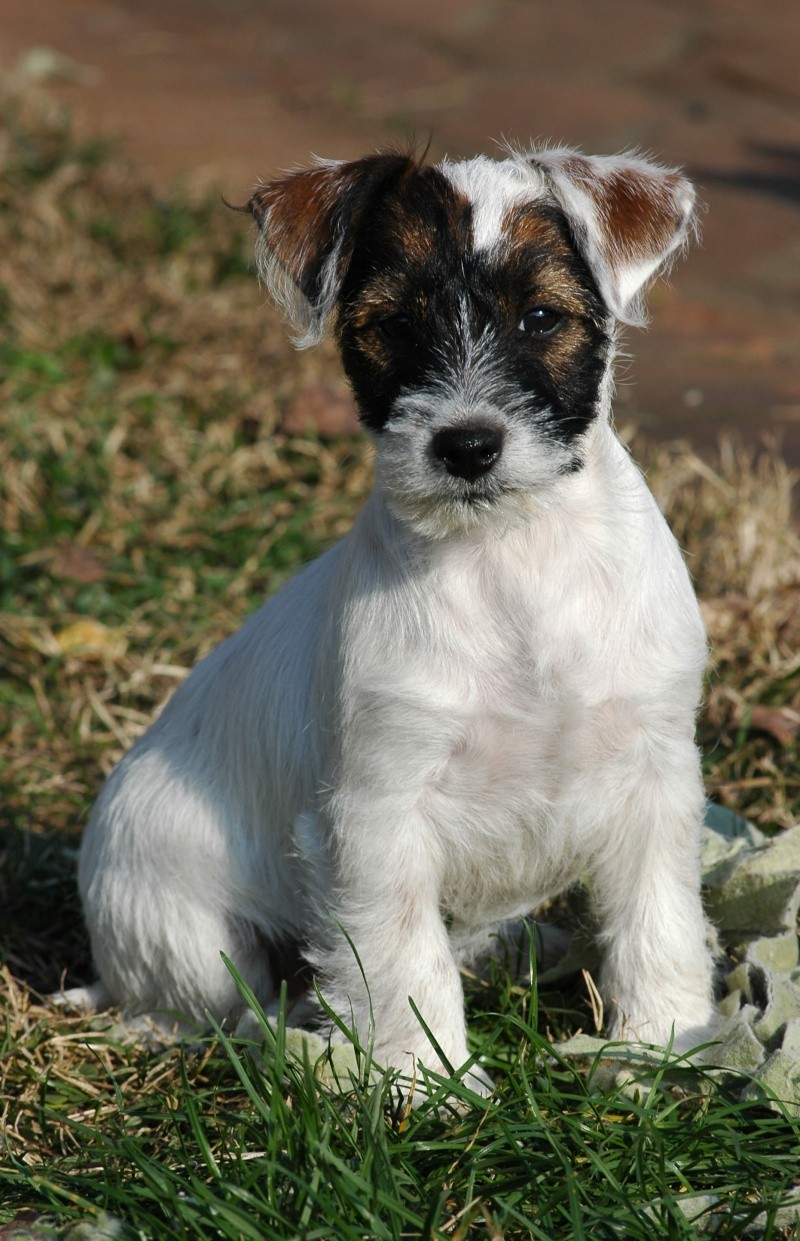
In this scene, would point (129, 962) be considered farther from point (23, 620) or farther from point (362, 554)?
point (23, 620)

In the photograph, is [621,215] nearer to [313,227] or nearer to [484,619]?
[313,227]

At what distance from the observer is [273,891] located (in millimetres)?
3705

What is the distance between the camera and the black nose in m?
2.83

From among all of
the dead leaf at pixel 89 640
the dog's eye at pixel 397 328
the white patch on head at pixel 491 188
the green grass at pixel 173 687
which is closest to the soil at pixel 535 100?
the green grass at pixel 173 687

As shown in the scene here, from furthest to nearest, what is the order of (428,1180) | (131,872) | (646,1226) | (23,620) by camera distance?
1. (23,620)
2. (131,872)
3. (428,1180)
4. (646,1226)

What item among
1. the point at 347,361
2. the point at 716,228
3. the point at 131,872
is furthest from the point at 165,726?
the point at 716,228

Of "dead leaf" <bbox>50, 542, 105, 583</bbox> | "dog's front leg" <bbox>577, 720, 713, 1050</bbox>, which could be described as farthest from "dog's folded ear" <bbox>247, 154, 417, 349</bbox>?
"dead leaf" <bbox>50, 542, 105, 583</bbox>

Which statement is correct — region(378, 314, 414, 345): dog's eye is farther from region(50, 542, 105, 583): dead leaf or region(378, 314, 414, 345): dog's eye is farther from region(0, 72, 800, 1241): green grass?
region(50, 542, 105, 583): dead leaf

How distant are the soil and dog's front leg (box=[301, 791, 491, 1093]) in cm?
389

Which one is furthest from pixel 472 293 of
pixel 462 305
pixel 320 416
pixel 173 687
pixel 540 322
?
pixel 320 416

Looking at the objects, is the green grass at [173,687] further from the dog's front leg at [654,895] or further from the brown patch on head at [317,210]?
the brown patch on head at [317,210]

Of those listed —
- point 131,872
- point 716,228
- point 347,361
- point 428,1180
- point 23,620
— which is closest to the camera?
point 428,1180

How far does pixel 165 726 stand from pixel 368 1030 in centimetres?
106

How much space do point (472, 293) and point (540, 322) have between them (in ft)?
0.53
